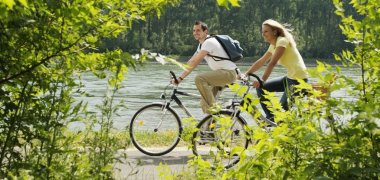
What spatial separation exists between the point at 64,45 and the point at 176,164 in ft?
14.3

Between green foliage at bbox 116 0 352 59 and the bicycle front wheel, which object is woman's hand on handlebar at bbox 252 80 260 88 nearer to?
the bicycle front wheel

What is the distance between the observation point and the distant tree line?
406 feet

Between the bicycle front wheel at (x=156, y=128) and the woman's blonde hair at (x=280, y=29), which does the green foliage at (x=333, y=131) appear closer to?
the woman's blonde hair at (x=280, y=29)

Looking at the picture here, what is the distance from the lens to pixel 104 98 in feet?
11.0

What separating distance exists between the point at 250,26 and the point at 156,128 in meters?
129

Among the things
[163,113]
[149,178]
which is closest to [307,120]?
[149,178]

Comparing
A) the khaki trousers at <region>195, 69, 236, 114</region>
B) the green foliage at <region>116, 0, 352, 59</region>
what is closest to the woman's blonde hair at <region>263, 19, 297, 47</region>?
the khaki trousers at <region>195, 69, 236, 114</region>

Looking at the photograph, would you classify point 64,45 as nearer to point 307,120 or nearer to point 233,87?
point 233,87

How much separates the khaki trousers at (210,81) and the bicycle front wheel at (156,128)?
0.44 m

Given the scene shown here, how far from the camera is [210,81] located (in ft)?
26.1

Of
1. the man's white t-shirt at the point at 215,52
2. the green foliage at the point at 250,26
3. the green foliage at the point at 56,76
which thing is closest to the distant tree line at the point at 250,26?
the green foliage at the point at 250,26

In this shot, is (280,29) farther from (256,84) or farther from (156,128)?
(156,128)

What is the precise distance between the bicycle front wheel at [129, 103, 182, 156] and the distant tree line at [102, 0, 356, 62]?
357ft

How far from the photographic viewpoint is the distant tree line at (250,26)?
123750 mm
